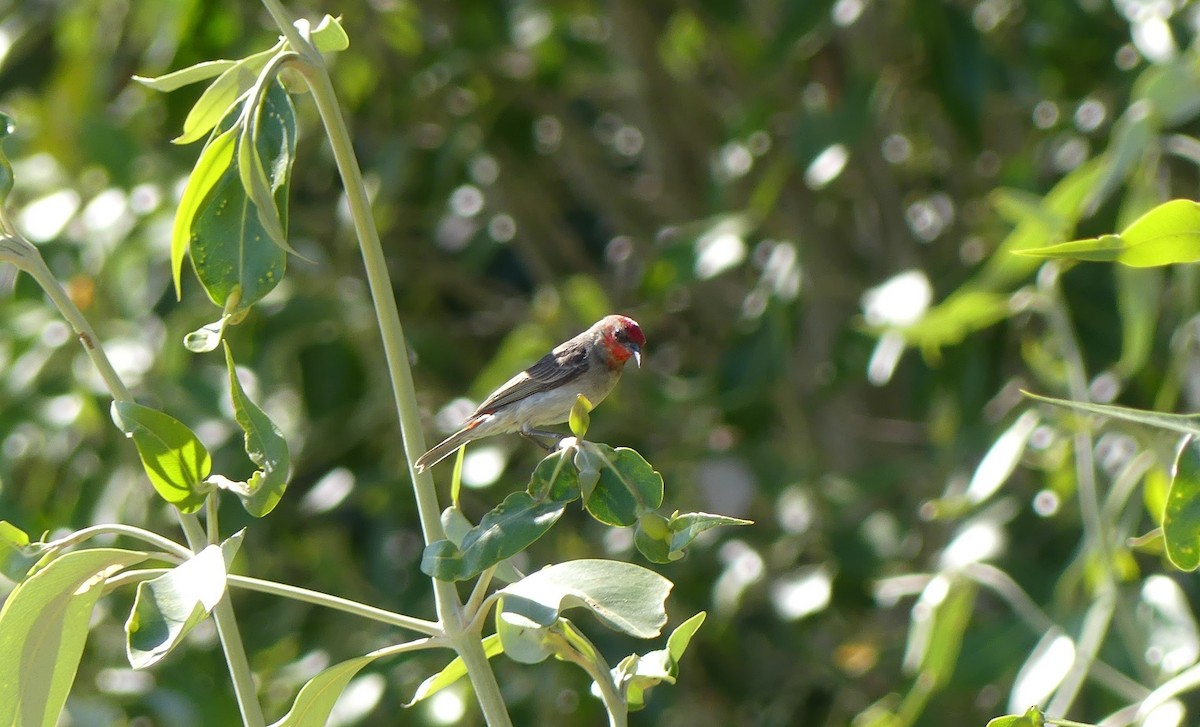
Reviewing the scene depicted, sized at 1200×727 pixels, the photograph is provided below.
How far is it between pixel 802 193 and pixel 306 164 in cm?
187

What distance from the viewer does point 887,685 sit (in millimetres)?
4781

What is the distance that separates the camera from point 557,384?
317cm

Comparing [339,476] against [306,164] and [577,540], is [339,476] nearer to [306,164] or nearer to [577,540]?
[577,540]

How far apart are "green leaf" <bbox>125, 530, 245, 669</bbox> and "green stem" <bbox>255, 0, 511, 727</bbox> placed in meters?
0.20

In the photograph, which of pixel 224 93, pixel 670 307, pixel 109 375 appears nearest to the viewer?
pixel 109 375

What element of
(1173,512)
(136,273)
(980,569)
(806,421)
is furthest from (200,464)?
(806,421)

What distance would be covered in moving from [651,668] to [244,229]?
2.19 ft

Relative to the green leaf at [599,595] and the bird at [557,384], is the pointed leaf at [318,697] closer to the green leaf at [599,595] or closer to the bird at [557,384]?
the green leaf at [599,595]

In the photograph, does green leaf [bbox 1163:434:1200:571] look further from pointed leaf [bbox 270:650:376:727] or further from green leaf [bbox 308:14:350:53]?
green leaf [bbox 308:14:350:53]

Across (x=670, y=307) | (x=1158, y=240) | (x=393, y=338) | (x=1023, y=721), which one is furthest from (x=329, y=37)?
(x=670, y=307)

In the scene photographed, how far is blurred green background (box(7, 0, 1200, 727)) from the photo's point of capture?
3984mm

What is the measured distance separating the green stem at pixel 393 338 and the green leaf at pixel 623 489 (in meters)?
0.17

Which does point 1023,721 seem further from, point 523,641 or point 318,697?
point 318,697

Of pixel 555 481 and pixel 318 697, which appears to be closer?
pixel 555 481
